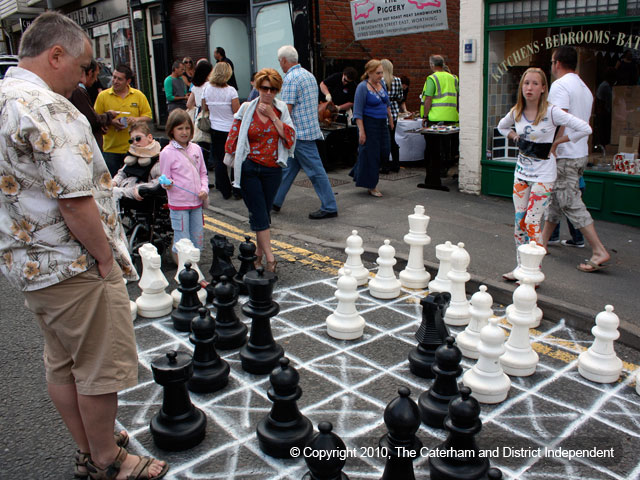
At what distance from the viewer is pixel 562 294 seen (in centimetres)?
501

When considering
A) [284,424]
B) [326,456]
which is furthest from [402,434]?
[284,424]

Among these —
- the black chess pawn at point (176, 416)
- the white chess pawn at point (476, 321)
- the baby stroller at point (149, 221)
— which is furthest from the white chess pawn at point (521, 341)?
the baby stroller at point (149, 221)

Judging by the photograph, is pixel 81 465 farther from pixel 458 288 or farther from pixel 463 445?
pixel 458 288

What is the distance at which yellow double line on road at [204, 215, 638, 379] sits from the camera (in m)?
3.97

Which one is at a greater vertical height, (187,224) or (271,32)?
(271,32)

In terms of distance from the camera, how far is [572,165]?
5.61m

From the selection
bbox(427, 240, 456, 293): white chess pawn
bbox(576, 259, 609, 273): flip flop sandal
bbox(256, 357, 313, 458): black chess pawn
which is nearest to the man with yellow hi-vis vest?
bbox(576, 259, 609, 273): flip flop sandal

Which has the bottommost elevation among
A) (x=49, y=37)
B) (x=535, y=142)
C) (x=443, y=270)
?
(x=443, y=270)

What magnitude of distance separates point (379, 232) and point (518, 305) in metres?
3.54

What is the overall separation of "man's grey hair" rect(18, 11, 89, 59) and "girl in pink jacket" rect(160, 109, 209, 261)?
2.91m

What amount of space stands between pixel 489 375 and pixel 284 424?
123 cm

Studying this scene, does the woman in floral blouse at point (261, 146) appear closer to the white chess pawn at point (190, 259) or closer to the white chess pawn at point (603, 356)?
the white chess pawn at point (190, 259)

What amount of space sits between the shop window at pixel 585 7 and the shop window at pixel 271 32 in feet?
21.7

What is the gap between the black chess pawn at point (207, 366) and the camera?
11.1ft
